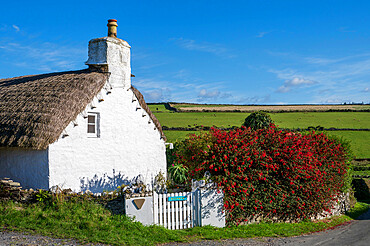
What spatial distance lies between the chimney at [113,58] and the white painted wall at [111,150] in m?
0.50

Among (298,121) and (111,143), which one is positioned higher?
(298,121)

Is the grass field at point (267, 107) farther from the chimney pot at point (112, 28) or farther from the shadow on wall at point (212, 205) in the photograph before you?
the shadow on wall at point (212, 205)

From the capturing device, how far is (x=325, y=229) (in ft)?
47.6

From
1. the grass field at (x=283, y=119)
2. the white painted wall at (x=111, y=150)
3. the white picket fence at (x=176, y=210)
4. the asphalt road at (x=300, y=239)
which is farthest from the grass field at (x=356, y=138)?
the asphalt road at (x=300, y=239)

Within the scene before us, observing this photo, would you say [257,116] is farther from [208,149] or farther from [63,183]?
[63,183]

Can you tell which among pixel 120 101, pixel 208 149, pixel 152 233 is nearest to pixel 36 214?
pixel 152 233

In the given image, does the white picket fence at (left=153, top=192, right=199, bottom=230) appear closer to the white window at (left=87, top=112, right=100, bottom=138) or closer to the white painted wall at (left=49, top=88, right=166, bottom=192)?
the white painted wall at (left=49, top=88, right=166, bottom=192)

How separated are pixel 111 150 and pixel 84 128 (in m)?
1.59

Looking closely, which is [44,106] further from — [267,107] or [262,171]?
[267,107]

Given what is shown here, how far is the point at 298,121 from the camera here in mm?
40000

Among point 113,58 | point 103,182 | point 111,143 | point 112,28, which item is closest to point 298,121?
point 112,28

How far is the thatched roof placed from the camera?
12.4 meters

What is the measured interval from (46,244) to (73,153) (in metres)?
4.77

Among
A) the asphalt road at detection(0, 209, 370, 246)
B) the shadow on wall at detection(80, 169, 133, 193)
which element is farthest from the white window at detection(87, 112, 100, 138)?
the asphalt road at detection(0, 209, 370, 246)
